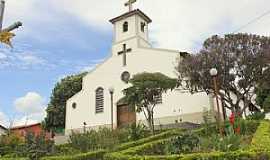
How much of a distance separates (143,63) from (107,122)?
232 inches

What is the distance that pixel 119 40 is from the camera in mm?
35844

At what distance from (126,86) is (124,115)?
247 cm

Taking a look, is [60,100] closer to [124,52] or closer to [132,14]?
[124,52]

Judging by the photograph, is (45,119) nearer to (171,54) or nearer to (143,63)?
(143,63)

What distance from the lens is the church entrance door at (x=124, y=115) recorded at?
1245 inches

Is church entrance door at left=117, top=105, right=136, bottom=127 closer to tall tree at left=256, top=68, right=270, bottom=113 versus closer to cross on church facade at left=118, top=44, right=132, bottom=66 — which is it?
cross on church facade at left=118, top=44, right=132, bottom=66

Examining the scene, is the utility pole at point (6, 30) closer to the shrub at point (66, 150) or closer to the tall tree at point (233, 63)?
the shrub at point (66, 150)

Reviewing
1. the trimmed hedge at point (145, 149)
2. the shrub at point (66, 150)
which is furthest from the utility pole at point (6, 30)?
the shrub at point (66, 150)

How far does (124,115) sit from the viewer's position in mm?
32188

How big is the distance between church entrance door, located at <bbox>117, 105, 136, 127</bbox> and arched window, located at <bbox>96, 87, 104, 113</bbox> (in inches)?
71.9

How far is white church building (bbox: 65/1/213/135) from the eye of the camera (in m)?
29.1

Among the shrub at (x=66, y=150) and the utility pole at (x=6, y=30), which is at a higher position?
Result: the utility pole at (x=6, y=30)

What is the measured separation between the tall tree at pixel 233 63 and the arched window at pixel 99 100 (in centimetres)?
1177

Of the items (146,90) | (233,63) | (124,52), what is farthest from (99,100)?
(233,63)
